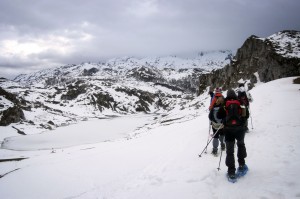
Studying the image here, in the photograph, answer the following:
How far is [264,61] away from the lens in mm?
73250

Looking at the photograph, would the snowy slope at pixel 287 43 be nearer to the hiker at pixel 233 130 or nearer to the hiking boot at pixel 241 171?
the hiker at pixel 233 130

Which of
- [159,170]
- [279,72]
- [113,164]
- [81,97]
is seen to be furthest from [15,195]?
[81,97]

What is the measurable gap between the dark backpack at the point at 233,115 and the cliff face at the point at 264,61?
61653 mm

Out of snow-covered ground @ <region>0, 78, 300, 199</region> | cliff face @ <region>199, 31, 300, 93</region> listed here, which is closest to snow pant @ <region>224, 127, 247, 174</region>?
snow-covered ground @ <region>0, 78, 300, 199</region>

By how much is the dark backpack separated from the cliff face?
6165 cm

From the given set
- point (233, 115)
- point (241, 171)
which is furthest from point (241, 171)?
A: point (233, 115)

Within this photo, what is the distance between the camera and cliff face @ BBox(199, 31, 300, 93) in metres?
63.6

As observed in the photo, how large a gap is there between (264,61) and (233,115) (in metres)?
75.8

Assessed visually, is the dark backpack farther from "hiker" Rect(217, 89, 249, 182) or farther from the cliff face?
the cliff face

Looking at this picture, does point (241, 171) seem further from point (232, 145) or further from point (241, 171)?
point (232, 145)

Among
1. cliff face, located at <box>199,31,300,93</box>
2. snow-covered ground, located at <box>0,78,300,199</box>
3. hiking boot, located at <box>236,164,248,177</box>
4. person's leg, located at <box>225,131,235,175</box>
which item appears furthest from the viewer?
cliff face, located at <box>199,31,300,93</box>

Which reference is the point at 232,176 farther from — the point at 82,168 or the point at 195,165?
the point at 82,168

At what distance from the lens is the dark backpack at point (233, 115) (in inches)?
304

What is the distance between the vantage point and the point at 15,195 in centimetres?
1395
